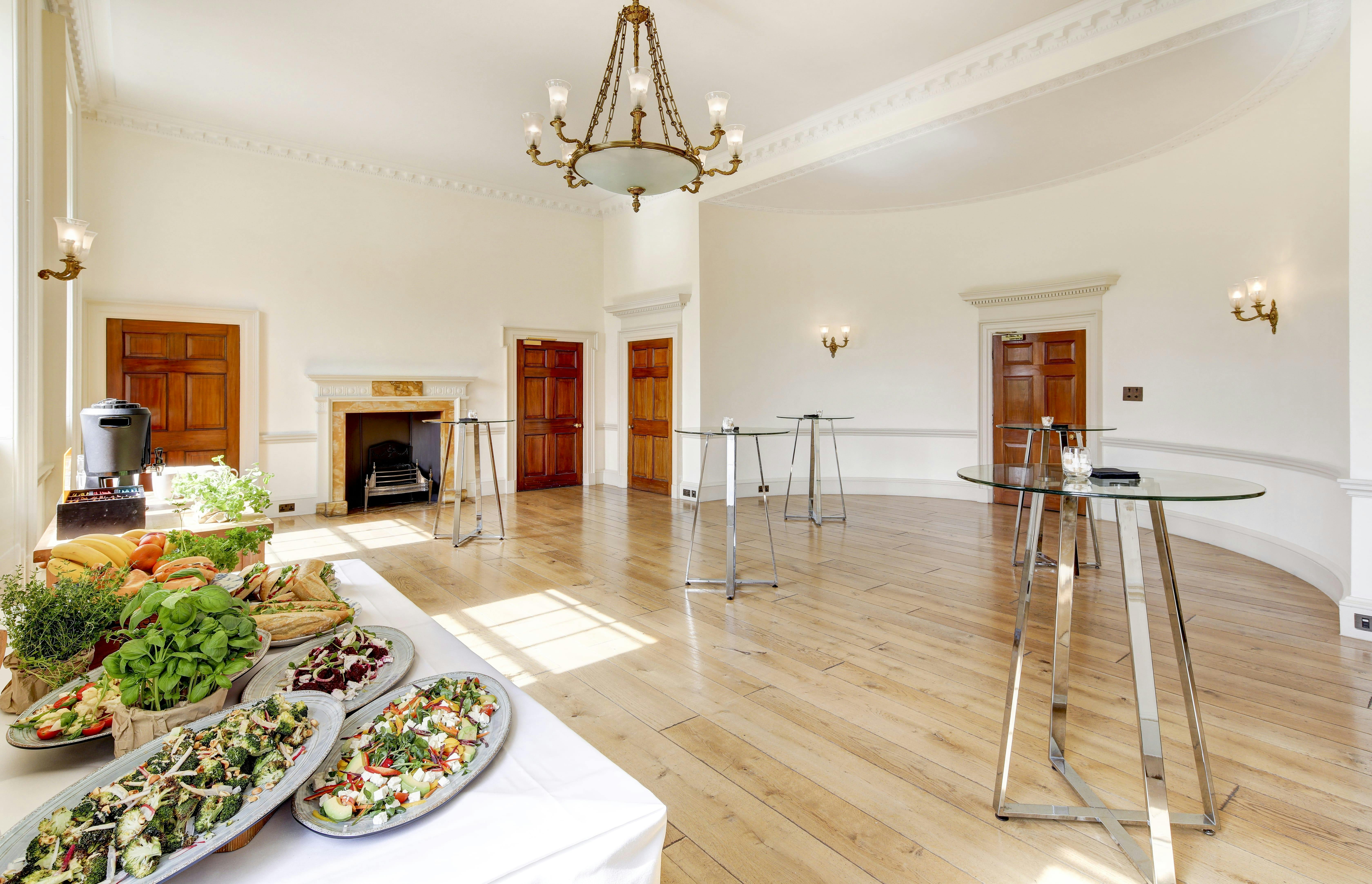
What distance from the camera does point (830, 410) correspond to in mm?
A: 8453

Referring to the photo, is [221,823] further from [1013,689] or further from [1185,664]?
[1185,664]

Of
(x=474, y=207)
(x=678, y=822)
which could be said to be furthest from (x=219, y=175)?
(x=678, y=822)

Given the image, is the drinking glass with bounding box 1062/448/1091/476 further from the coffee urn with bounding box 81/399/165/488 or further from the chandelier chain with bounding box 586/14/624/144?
the coffee urn with bounding box 81/399/165/488

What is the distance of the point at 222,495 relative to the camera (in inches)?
120

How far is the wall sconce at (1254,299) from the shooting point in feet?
16.5

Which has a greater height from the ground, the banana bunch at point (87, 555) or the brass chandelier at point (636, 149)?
the brass chandelier at point (636, 149)

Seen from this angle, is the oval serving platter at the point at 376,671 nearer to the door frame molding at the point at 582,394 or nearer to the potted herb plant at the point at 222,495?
the potted herb plant at the point at 222,495

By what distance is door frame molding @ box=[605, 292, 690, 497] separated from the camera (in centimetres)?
792

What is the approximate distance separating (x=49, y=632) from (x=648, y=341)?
7.59 m

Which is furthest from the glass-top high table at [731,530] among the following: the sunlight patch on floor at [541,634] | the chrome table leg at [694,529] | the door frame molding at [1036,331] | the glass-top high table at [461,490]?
the door frame molding at [1036,331]

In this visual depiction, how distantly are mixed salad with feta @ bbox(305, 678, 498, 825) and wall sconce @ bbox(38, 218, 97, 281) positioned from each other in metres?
3.65

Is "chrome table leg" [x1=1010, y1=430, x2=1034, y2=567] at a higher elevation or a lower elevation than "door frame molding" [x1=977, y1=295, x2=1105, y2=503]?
lower

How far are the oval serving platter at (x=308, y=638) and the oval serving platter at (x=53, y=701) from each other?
0.14 m

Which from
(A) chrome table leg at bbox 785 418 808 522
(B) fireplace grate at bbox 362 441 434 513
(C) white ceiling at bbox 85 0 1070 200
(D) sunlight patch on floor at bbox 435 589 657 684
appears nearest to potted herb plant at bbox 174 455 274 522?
(D) sunlight patch on floor at bbox 435 589 657 684
